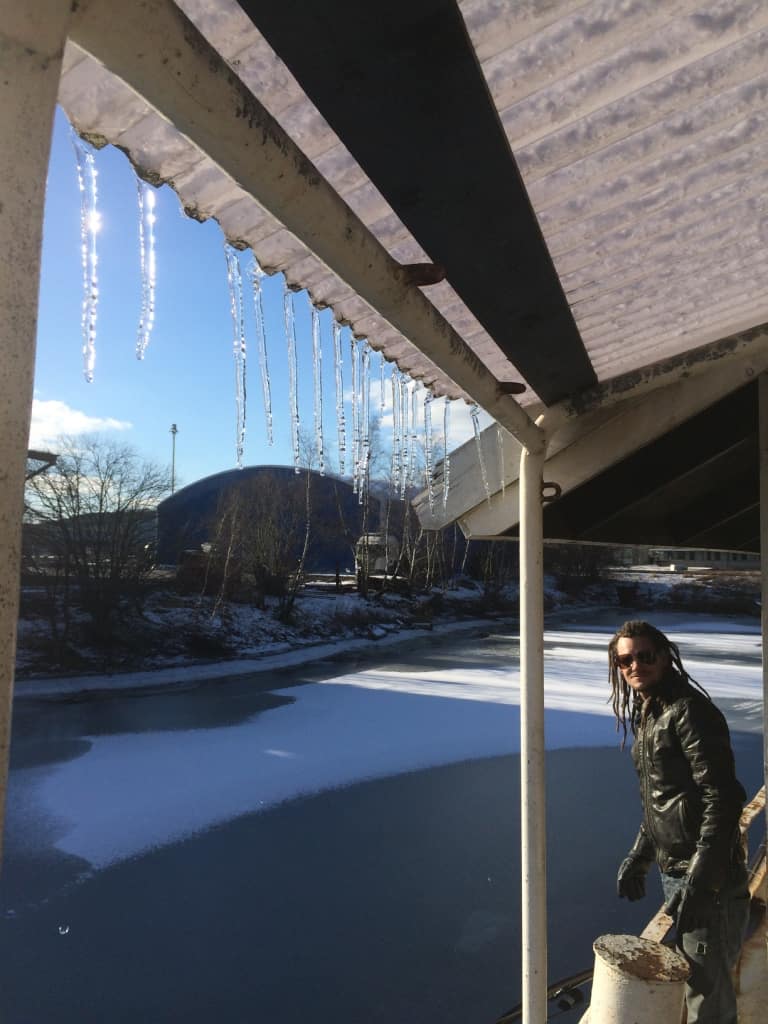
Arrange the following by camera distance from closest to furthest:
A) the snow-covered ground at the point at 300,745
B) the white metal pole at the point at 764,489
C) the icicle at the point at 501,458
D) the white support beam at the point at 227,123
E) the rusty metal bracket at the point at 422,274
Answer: the white support beam at the point at 227,123, the rusty metal bracket at the point at 422,274, the white metal pole at the point at 764,489, the icicle at the point at 501,458, the snow-covered ground at the point at 300,745

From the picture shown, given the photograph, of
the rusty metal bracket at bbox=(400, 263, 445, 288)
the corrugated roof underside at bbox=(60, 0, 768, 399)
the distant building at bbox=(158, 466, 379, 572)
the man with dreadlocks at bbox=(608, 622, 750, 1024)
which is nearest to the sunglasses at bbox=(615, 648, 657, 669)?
the man with dreadlocks at bbox=(608, 622, 750, 1024)

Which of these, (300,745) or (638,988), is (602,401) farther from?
(300,745)

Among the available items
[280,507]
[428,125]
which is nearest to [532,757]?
[428,125]

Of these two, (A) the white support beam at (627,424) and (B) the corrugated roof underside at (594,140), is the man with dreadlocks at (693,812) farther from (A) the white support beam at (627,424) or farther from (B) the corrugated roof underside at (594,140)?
(B) the corrugated roof underside at (594,140)

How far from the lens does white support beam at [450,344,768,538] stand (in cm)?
233

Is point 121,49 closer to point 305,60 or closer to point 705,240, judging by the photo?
point 305,60

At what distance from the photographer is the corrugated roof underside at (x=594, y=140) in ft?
3.30

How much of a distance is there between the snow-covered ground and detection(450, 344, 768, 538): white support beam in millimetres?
5727

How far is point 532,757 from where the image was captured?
239 cm

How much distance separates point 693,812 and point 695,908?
0.29 metres

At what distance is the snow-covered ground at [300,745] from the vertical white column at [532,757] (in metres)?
5.13

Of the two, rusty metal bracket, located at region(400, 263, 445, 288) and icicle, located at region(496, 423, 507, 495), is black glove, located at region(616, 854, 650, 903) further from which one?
rusty metal bracket, located at region(400, 263, 445, 288)

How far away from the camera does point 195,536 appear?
90.3ft

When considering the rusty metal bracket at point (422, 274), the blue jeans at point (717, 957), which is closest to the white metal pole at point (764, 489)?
the blue jeans at point (717, 957)
